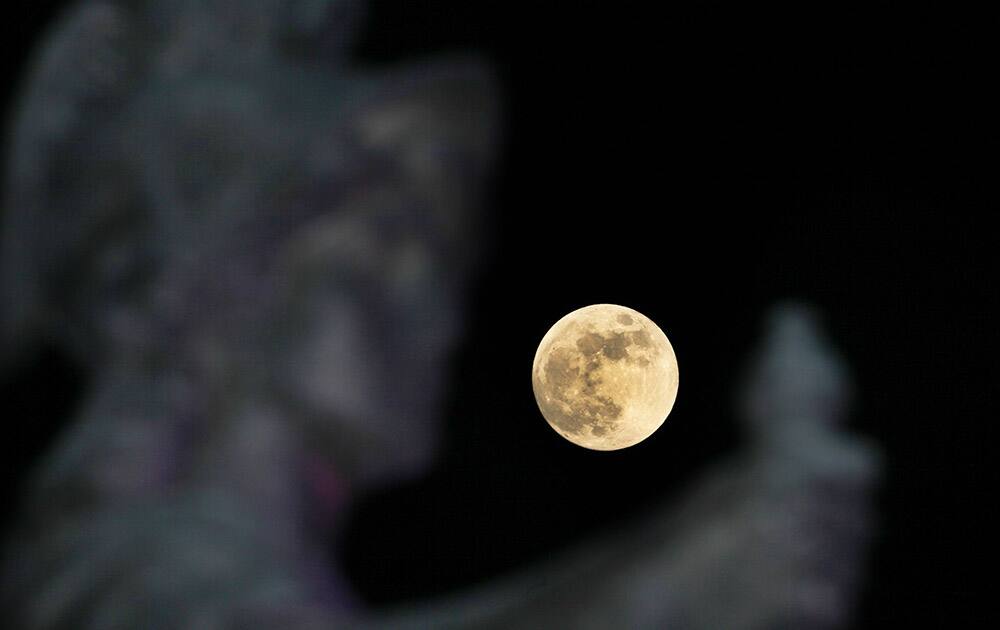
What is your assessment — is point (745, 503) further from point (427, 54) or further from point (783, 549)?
point (427, 54)

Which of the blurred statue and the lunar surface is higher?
the lunar surface

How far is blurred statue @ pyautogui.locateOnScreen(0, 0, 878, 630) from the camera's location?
184 cm

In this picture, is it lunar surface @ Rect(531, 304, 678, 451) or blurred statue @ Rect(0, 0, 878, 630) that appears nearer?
lunar surface @ Rect(531, 304, 678, 451)

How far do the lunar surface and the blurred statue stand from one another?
57 centimetres

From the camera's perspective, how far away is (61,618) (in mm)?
1860

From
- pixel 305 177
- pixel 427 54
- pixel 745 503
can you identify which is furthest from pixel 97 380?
pixel 745 503

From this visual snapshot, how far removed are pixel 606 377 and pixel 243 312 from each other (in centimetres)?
145

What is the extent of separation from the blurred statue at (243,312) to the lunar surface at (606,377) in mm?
Answer: 570

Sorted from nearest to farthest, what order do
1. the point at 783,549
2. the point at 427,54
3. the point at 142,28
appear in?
1. the point at 783,549
2. the point at 427,54
3. the point at 142,28

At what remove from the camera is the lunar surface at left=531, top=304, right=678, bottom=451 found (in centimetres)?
105

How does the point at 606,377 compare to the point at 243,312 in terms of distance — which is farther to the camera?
the point at 243,312

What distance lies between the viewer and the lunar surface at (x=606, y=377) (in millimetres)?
1047

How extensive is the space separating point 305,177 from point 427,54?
383mm

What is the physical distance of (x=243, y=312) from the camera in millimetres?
2340
